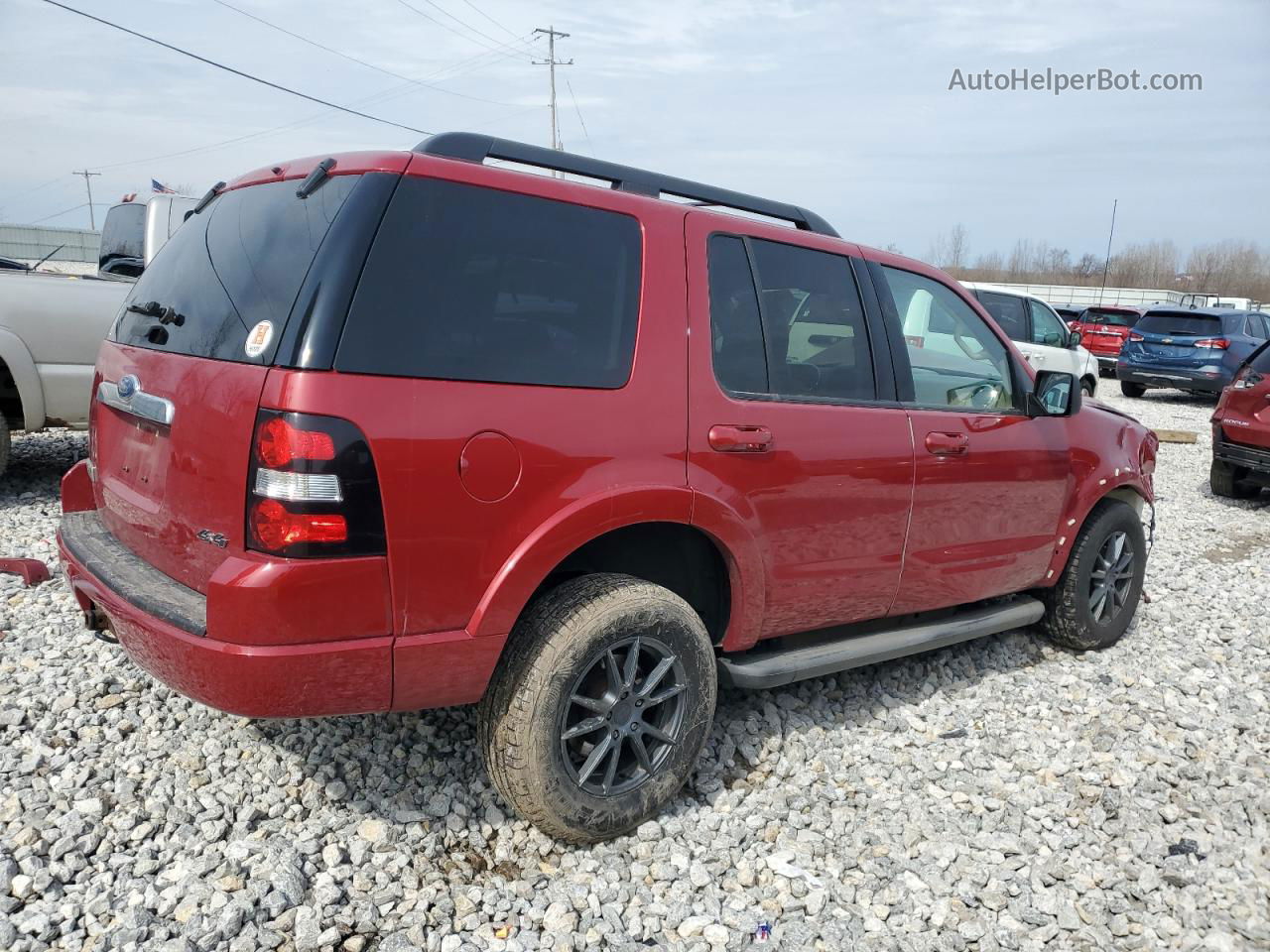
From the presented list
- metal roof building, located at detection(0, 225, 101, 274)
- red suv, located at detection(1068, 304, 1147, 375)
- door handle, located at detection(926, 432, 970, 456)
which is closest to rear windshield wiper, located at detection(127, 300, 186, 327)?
door handle, located at detection(926, 432, 970, 456)

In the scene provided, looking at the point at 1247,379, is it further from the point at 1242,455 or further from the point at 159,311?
the point at 159,311

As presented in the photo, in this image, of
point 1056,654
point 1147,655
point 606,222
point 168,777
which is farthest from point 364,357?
point 1147,655

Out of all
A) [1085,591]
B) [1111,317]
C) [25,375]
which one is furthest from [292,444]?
[1111,317]

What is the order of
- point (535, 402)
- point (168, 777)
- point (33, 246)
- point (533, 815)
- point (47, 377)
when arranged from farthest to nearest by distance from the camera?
point (33, 246) < point (47, 377) < point (168, 777) < point (533, 815) < point (535, 402)

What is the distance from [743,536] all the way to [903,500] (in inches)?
32.8

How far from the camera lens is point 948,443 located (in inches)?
143

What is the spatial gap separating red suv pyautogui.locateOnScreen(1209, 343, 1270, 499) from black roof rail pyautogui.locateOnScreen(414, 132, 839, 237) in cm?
650

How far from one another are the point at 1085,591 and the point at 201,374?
4057mm

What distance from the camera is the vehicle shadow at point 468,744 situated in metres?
3.03

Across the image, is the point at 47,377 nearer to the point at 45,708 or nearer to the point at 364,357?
the point at 45,708

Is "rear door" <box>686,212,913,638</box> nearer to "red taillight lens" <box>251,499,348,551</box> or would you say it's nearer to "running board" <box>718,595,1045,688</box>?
"running board" <box>718,595,1045,688</box>

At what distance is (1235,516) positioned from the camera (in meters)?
8.29

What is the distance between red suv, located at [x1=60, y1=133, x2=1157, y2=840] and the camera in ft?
7.57

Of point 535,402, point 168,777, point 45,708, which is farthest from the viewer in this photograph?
point 45,708
